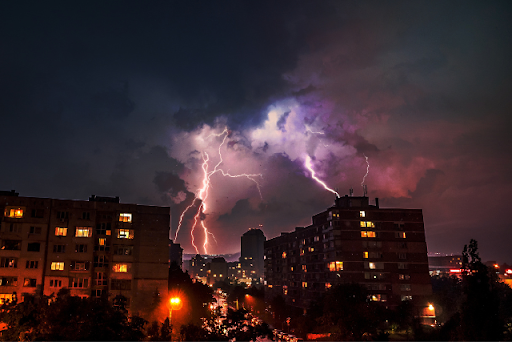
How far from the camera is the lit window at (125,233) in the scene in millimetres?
56844

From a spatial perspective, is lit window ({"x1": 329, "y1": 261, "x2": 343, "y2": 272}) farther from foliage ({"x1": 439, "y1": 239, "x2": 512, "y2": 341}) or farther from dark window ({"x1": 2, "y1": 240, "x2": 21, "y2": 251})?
dark window ({"x1": 2, "y1": 240, "x2": 21, "y2": 251})

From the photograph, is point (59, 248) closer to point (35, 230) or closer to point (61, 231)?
point (61, 231)

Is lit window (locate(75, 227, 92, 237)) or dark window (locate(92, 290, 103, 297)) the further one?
lit window (locate(75, 227, 92, 237))

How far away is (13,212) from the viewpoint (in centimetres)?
5194

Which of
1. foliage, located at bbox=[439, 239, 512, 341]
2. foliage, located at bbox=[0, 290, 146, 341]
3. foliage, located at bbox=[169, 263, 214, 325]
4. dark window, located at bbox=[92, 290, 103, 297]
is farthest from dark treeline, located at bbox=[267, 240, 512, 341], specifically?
dark window, located at bbox=[92, 290, 103, 297]

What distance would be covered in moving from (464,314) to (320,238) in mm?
→ 57292

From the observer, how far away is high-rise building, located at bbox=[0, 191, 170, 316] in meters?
50.7

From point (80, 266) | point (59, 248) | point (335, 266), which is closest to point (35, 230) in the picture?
point (59, 248)

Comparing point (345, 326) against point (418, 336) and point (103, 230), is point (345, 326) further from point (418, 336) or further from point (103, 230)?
point (103, 230)

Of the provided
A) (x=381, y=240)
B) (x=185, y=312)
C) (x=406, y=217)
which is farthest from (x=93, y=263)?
(x=406, y=217)

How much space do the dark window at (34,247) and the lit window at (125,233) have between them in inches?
419

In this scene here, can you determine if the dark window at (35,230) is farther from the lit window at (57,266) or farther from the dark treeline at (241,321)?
the dark treeline at (241,321)

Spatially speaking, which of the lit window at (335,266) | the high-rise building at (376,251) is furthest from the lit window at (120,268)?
the lit window at (335,266)

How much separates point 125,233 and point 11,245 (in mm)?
14897
